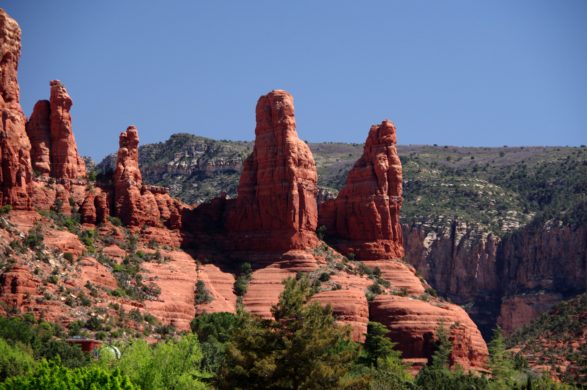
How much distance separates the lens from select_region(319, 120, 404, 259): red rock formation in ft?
496

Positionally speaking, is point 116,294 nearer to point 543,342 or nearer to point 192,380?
Answer: point 192,380

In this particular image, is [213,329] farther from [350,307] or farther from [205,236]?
[205,236]

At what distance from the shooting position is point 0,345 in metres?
96.3

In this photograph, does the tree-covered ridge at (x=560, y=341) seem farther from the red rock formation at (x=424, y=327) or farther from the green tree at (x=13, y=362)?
the green tree at (x=13, y=362)

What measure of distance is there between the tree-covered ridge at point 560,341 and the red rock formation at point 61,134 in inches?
1962

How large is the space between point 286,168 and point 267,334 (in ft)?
209

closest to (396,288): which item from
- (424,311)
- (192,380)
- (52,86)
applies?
(424,311)

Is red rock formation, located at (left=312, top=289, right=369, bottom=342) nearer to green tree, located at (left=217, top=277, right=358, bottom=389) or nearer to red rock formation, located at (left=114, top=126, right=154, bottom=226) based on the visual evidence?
red rock formation, located at (left=114, top=126, right=154, bottom=226)

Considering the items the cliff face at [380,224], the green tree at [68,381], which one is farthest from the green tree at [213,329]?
the green tree at [68,381]

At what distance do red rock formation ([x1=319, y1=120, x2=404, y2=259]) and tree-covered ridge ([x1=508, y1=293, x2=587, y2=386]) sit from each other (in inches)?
686

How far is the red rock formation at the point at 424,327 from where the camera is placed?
13425 centimetres

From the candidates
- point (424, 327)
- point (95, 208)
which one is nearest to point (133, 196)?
point (95, 208)

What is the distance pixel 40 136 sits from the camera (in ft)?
465

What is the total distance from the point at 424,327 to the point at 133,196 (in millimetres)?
31880
